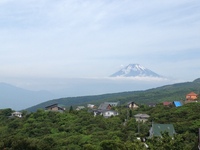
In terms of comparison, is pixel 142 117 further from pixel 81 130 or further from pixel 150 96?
pixel 150 96

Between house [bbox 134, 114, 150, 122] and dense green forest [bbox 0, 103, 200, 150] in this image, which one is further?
house [bbox 134, 114, 150, 122]

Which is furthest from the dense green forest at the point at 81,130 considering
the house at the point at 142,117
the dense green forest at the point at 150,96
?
the dense green forest at the point at 150,96

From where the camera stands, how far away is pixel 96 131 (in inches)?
1118

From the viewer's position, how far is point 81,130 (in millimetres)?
29062

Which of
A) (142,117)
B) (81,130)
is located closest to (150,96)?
(142,117)

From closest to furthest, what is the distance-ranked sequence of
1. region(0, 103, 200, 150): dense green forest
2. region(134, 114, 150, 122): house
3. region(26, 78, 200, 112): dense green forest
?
region(0, 103, 200, 150): dense green forest
region(134, 114, 150, 122): house
region(26, 78, 200, 112): dense green forest

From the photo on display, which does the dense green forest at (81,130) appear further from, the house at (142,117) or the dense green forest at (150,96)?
the dense green forest at (150,96)

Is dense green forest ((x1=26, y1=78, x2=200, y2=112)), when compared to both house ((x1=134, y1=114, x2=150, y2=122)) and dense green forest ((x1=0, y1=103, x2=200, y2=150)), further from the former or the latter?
dense green forest ((x1=0, y1=103, x2=200, y2=150))

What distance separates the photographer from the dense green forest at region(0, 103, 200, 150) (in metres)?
19.7

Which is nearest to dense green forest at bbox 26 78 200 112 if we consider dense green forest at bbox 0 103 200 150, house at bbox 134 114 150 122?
house at bbox 134 114 150 122

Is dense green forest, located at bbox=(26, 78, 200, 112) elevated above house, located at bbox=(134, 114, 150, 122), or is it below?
above

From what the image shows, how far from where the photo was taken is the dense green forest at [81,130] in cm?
1974

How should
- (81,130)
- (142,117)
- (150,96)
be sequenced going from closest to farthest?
(81,130), (142,117), (150,96)

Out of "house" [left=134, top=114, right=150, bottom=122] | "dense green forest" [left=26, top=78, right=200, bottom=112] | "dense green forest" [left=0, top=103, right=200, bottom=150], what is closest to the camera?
"dense green forest" [left=0, top=103, right=200, bottom=150]
